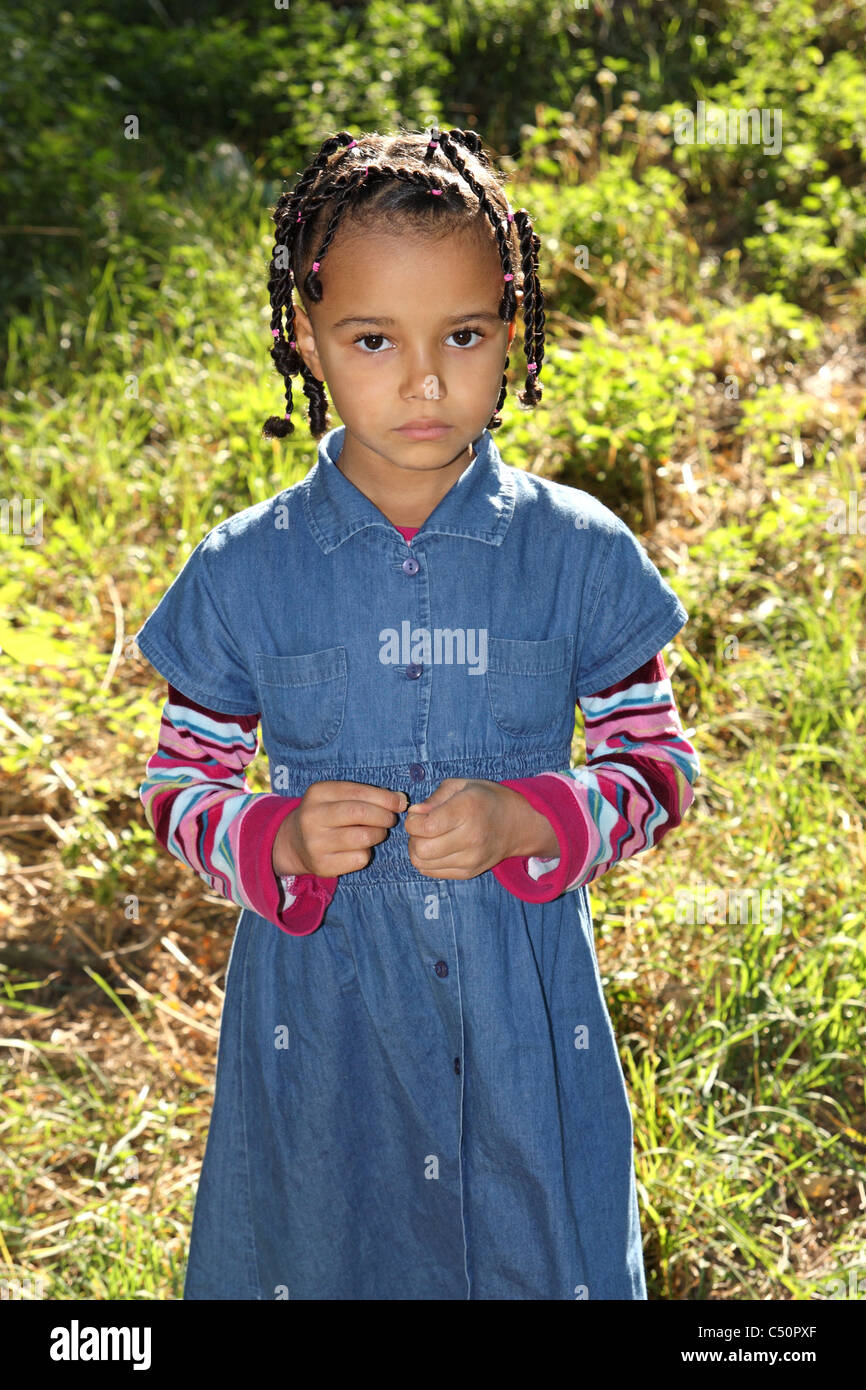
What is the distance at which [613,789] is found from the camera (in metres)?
1.62

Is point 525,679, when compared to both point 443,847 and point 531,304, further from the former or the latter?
point 531,304

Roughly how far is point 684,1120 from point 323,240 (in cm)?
160

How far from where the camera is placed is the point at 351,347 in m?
1.55

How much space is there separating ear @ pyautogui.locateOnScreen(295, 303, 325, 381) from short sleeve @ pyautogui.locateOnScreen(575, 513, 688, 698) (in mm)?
405

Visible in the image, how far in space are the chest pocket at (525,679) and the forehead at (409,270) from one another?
0.40 metres

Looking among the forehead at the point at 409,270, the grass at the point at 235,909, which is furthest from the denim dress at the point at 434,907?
the grass at the point at 235,909

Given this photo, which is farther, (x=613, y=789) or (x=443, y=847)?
(x=613, y=789)

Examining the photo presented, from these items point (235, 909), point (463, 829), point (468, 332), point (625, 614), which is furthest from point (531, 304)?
point (235, 909)

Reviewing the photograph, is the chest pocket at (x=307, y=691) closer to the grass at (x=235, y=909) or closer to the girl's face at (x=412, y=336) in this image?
the girl's face at (x=412, y=336)

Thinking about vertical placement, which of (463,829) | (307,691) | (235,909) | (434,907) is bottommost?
(235,909)

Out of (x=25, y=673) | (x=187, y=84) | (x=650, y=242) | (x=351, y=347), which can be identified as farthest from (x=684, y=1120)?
(x=187, y=84)

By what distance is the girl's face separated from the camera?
1512 mm

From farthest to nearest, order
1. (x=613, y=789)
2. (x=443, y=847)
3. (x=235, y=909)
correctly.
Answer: (x=235, y=909) → (x=613, y=789) → (x=443, y=847)

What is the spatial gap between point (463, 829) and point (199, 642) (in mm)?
437
